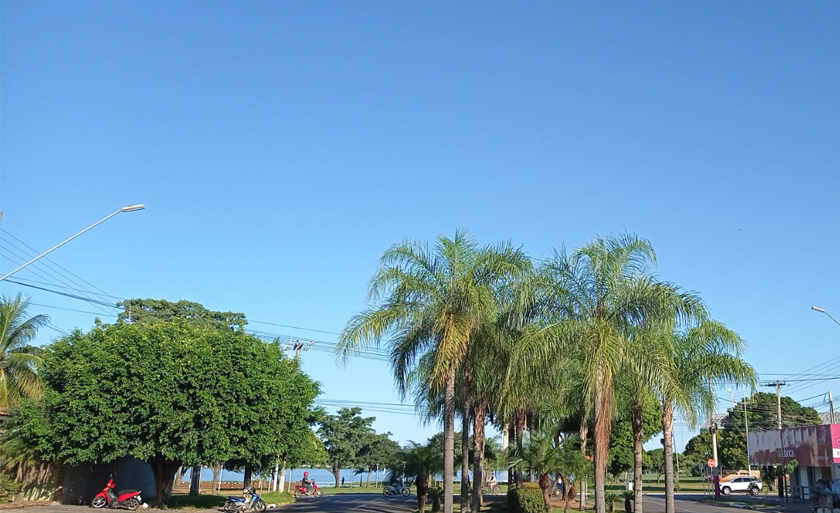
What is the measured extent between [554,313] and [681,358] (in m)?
Answer: 7.20

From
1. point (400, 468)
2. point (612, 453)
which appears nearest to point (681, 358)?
point (400, 468)

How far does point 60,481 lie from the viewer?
36.8 m

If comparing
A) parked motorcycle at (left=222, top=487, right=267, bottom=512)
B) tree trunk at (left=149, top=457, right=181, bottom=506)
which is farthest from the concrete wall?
parked motorcycle at (left=222, top=487, right=267, bottom=512)

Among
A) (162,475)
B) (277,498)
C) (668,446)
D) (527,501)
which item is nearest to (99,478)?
(162,475)

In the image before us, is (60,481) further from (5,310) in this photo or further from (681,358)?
(681,358)

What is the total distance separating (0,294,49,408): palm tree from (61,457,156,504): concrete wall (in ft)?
14.8

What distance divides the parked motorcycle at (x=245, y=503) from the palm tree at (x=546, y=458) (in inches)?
536

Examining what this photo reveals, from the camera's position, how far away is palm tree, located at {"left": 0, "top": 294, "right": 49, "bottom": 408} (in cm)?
3819

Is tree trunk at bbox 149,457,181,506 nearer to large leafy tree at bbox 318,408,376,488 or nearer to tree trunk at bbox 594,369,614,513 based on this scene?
tree trunk at bbox 594,369,614,513

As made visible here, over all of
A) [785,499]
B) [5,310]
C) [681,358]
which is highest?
[5,310]

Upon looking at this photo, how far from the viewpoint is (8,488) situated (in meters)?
33.1

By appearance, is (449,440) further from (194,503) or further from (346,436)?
(346,436)

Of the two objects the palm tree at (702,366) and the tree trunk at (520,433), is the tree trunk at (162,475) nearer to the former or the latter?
the tree trunk at (520,433)

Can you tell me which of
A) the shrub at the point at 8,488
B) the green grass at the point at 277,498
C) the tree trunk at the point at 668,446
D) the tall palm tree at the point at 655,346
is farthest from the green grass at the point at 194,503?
the tall palm tree at the point at 655,346
